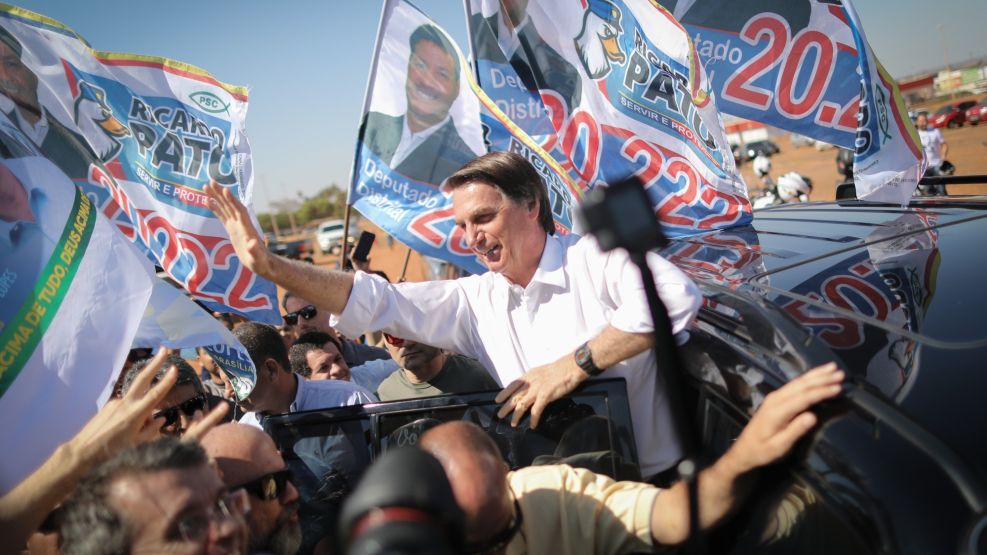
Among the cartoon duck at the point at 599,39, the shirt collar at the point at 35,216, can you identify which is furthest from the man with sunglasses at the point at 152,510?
the cartoon duck at the point at 599,39

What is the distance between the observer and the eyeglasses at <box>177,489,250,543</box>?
142cm

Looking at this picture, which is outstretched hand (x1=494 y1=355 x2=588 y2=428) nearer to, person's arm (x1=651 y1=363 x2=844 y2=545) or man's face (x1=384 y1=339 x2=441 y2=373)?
person's arm (x1=651 y1=363 x2=844 y2=545)

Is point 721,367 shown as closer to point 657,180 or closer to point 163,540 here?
point 163,540

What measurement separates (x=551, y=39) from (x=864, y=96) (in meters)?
1.86

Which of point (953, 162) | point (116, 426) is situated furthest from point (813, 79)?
point (953, 162)

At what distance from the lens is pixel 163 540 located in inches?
55.0

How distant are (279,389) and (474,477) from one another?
2.32 m

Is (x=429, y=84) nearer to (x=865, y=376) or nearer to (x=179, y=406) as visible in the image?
(x=179, y=406)

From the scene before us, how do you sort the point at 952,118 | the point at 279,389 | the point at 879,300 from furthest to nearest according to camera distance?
the point at 952,118, the point at 279,389, the point at 879,300

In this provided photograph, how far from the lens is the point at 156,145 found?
407 cm

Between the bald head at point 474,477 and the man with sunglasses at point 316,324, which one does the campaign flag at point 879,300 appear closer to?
the bald head at point 474,477


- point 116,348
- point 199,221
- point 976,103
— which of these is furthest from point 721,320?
point 976,103

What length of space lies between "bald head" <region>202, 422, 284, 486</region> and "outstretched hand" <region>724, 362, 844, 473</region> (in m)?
1.24

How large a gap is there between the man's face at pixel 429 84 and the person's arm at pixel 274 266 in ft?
8.19
